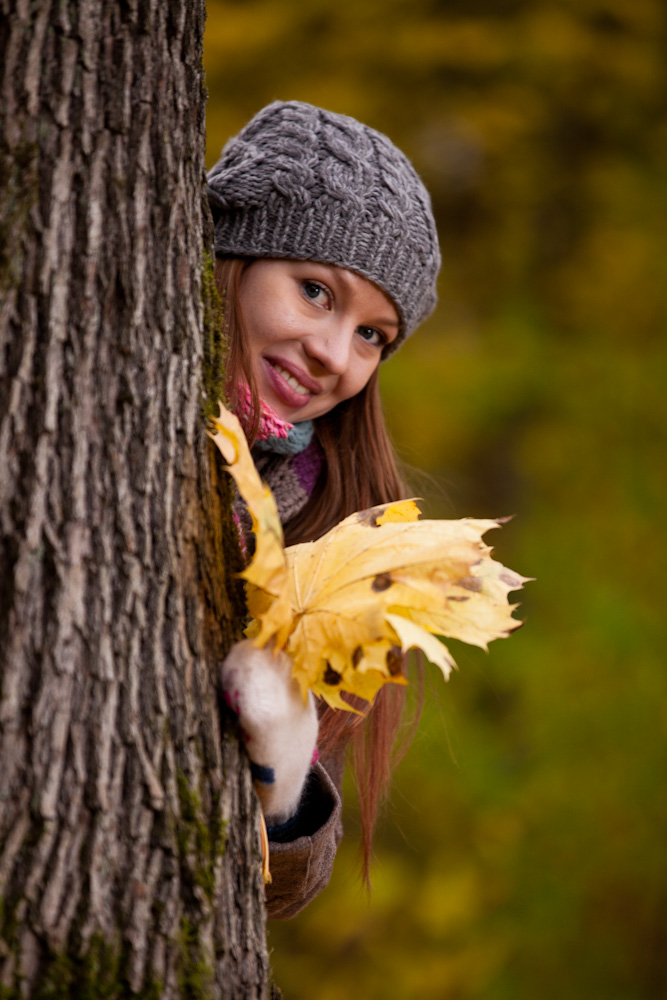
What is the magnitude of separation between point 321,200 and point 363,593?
1.05 m

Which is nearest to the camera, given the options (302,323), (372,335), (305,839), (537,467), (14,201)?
(14,201)

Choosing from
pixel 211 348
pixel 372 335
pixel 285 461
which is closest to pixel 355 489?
pixel 285 461

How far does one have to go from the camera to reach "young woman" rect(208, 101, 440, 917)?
175 cm

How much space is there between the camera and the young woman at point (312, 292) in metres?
1.75

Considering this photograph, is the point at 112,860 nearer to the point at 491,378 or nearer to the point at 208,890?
the point at 208,890

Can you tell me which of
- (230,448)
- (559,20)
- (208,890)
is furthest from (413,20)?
(208,890)

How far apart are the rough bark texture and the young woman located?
0.57 m

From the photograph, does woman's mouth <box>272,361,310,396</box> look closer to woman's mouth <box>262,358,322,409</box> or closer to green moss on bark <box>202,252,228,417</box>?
woman's mouth <box>262,358,322,409</box>

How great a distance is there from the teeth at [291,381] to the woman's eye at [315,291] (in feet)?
0.52

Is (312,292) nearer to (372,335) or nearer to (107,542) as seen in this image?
(372,335)

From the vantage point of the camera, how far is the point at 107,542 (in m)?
0.94

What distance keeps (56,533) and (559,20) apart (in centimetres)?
383

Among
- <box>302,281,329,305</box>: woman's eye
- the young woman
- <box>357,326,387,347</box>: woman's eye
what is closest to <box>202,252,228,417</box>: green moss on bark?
the young woman

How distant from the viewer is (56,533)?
91cm
